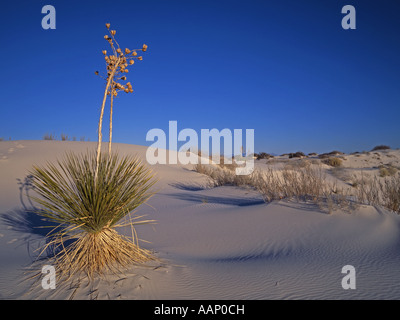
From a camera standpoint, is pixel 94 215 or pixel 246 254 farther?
pixel 246 254

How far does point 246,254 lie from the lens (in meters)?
3.84

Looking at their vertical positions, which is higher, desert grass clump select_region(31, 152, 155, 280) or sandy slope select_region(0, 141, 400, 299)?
desert grass clump select_region(31, 152, 155, 280)

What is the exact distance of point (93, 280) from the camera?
2.74 meters

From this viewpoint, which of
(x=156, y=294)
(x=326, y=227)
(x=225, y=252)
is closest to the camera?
(x=156, y=294)

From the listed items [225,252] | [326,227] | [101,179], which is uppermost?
[101,179]

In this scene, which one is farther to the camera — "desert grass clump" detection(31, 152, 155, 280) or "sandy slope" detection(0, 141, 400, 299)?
"desert grass clump" detection(31, 152, 155, 280)

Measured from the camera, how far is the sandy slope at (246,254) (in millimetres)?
2590

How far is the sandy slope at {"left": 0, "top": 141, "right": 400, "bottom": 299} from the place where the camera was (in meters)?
2.59

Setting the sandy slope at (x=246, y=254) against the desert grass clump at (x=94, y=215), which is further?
the desert grass clump at (x=94, y=215)

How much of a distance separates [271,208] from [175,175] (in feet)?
29.0

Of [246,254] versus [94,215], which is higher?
[94,215]

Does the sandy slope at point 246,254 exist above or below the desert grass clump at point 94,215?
below
